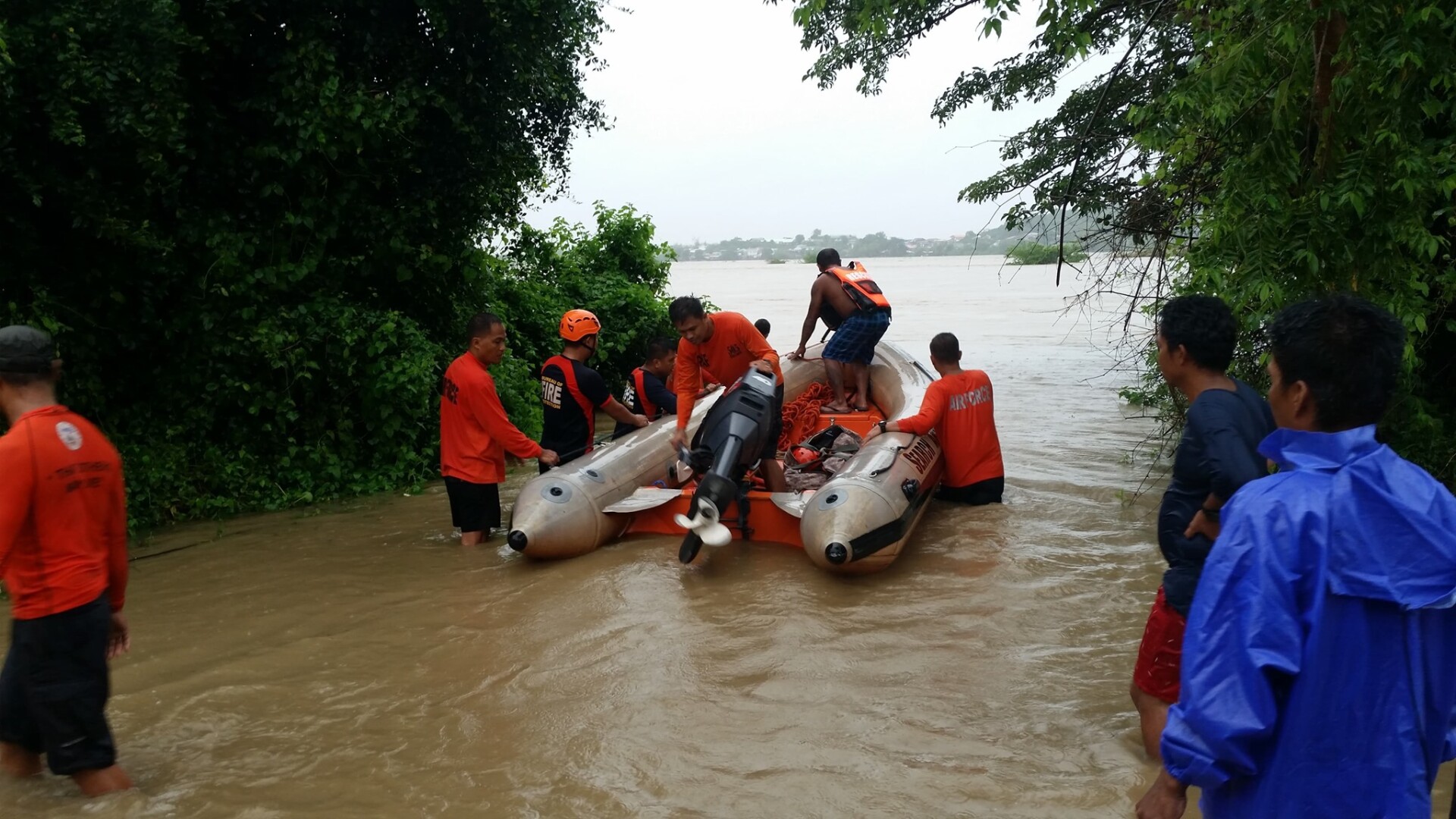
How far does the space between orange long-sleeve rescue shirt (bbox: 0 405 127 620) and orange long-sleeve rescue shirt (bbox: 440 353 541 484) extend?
3.14 metres

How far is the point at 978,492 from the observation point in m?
7.65

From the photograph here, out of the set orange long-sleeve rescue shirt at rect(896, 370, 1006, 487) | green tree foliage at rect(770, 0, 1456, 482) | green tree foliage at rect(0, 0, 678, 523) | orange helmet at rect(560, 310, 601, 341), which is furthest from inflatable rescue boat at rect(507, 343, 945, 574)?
green tree foliage at rect(0, 0, 678, 523)

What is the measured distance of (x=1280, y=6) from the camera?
15.2ft

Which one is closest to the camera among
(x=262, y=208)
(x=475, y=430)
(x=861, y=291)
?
(x=475, y=430)

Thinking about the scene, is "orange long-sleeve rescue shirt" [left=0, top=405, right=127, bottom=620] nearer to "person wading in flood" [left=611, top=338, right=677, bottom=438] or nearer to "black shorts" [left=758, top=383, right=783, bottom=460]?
"black shorts" [left=758, top=383, right=783, bottom=460]

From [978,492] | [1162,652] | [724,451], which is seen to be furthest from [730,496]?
[1162,652]

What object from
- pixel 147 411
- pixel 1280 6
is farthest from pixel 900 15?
pixel 147 411

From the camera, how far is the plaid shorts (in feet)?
29.7

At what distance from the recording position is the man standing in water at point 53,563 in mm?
3275

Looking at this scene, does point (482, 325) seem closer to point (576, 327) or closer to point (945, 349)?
point (576, 327)

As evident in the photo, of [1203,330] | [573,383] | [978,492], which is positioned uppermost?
[1203,330]

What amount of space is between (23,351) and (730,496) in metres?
3.33

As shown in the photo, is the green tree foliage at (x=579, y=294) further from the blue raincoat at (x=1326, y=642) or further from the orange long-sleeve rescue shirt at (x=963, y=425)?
the blue raincoat at (x=1326, y=642)

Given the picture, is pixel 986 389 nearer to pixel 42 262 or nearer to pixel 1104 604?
pixel 1104 604
